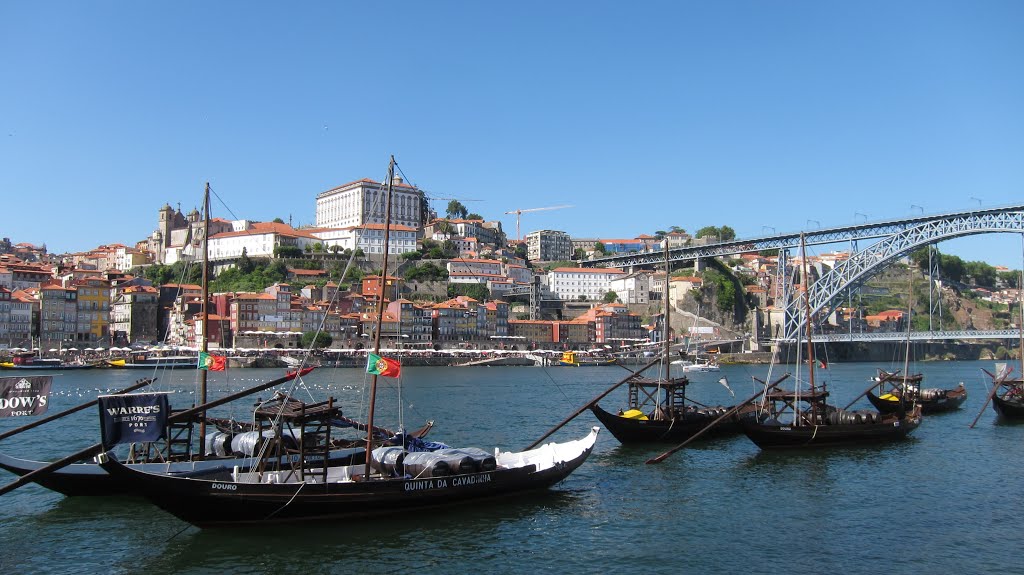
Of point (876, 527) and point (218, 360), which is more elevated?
point (218, 360)

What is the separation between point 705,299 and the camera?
111 meters

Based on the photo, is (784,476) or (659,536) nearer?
(659,536)

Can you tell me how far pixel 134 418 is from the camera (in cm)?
1422

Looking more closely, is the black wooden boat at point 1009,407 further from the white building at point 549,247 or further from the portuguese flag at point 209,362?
the white building at point 549,247

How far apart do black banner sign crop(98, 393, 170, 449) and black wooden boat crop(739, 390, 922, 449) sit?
16264 millimetres

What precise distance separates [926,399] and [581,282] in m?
81.1

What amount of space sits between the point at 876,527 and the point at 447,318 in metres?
78.6

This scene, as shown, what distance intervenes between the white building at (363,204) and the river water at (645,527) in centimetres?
9627

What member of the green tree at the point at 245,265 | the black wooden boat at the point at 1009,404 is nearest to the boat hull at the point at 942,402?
the black wooden boat at the point at 1009,404

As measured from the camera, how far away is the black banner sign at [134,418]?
46.0 ft

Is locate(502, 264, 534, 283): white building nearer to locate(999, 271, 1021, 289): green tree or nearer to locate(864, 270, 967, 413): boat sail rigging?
locate(864, 270, 967, 413): boat sail rigging

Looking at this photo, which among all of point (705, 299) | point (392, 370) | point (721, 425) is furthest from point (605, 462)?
point (705, 299)

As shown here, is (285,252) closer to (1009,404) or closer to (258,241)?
(258,241)

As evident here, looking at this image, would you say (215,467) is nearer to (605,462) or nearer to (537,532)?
(537,532)
